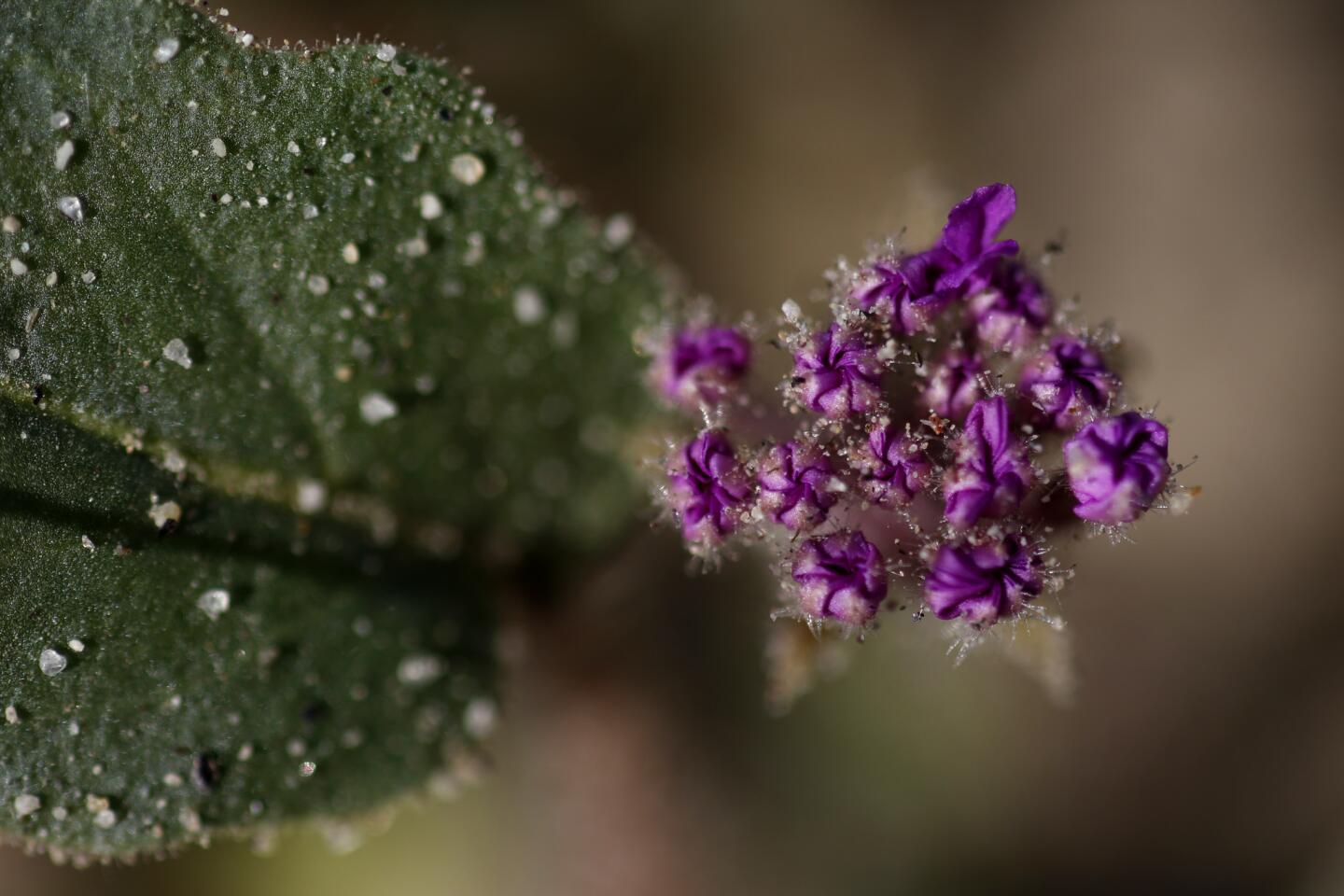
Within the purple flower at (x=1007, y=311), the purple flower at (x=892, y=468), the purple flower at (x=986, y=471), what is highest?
the purple flower at (x=1007, y=311)

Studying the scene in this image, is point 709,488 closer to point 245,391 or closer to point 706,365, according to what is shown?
point 706,365

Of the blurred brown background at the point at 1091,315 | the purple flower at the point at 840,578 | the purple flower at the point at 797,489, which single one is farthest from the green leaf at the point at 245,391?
the blurred brown background at the point at 1091,315

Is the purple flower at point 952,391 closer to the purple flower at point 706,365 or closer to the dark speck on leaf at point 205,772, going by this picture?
the purple flower at point 706,365

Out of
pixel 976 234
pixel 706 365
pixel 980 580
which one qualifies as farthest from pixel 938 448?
pixel 706 365

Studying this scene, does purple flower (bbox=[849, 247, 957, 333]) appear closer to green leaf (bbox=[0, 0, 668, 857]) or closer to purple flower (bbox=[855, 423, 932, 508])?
purple flower (bbox=[855, 423, 932, 508])

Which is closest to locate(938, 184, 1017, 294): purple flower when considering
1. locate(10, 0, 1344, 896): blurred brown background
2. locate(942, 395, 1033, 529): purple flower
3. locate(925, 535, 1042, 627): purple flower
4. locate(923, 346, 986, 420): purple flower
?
locate(923, 346, 986, 420): purple flower

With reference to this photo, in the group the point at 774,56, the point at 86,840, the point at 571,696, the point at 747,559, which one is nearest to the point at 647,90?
the point at 774,56
